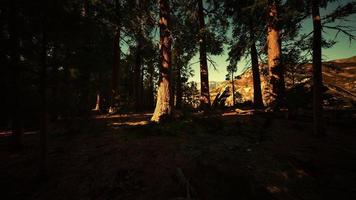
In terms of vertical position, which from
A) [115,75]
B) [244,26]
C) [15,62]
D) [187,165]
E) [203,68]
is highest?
[244,26]

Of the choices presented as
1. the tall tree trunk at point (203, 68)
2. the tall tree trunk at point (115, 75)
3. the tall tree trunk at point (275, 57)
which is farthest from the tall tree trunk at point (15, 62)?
the tall tree trunk at point (275, 57)

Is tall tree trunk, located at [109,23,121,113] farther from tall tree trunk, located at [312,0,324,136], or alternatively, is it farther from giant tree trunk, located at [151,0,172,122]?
tall tree trunk, located at [312,0,324,136]

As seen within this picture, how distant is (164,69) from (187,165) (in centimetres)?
522

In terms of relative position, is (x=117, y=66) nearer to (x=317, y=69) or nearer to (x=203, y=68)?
(x=203, y=68)

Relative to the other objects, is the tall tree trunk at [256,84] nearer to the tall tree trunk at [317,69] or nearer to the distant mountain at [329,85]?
the distant mountain at [329,85]

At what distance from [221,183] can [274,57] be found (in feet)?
29.4

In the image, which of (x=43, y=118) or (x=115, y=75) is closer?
(x=43, y=118)

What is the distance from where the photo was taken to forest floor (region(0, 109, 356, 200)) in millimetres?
3793

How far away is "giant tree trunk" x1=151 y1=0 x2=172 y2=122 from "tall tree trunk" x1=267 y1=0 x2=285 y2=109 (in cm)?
616

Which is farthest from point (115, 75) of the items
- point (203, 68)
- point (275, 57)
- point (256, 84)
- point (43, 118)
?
point (256, 84)

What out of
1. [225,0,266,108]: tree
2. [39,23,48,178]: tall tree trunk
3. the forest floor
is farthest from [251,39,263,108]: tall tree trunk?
[39,23,48,178]: tall tree trunk

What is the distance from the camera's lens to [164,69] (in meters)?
8.55

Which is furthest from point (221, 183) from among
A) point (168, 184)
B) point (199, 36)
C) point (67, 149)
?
point (199, 36)

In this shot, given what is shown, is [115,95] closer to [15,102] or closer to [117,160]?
[15,102]
